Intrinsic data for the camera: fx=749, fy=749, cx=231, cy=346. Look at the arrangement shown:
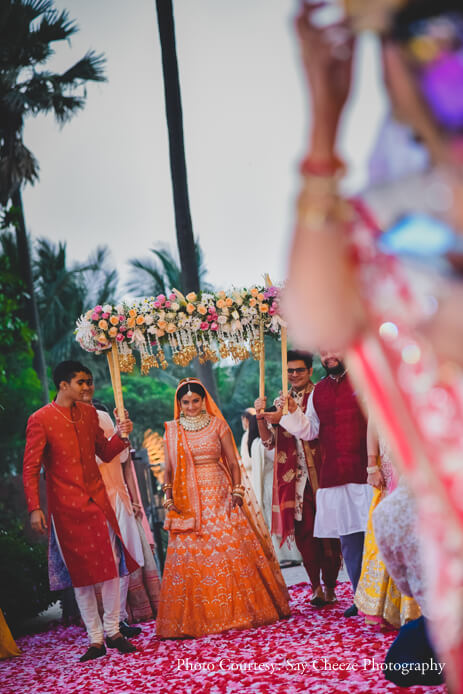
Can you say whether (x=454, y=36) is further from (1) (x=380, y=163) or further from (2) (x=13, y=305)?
(2) (x=13, y=305)

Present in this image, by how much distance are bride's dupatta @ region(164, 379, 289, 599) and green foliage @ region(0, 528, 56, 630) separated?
67.6 inches

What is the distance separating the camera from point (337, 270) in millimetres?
1306

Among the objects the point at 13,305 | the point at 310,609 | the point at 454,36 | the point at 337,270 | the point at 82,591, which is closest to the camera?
the point at 454,36

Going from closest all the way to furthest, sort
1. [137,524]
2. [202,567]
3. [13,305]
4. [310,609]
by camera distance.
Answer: [202,567] → [310,609] → [137,524] → [13,305]

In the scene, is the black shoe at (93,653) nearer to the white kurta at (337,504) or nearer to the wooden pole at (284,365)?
the white kurta at (337,504)

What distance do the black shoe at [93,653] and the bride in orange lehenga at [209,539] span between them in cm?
58

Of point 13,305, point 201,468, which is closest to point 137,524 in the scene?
point 201,468

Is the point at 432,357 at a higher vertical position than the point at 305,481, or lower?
higher

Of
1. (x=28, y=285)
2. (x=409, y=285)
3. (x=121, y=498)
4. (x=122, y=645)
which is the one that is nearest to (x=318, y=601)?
(x=122, y=645)

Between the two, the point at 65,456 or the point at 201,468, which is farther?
the point at 201,468

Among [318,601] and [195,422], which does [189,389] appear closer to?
[195,422]

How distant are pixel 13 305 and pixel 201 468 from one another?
401 centimetres

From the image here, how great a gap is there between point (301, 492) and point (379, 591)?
1644 mm

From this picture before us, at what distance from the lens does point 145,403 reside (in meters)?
25.1
